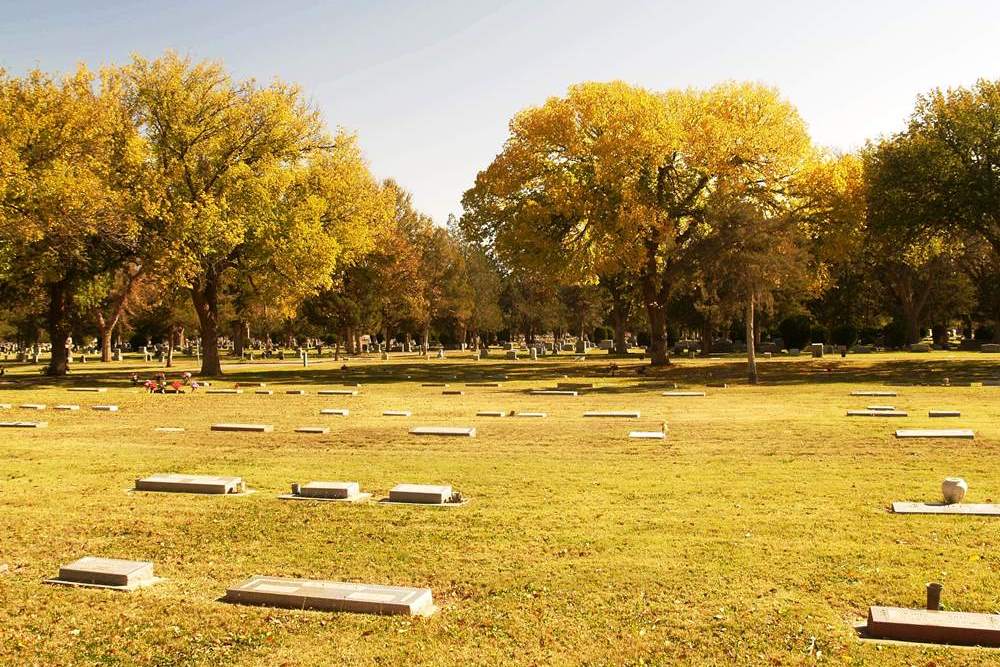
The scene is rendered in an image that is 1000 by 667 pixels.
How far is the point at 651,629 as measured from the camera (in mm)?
6770

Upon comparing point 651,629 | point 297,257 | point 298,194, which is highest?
point 298,194

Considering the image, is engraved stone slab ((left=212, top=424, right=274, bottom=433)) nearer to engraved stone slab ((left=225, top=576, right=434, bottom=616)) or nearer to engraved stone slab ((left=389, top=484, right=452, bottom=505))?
engraved stone slab ((left=389, top=484, right=452, bottom=505))

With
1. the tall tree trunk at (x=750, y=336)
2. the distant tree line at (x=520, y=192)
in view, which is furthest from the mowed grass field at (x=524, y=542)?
the distant tree line at (x=520, y=192)

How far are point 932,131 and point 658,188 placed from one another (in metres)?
13.2

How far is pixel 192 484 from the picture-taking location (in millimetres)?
12383

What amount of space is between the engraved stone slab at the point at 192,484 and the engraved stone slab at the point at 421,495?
2551 millimetres

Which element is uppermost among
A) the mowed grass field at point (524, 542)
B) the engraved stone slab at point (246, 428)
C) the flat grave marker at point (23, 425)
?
the flat grave marker at point (23, 425)

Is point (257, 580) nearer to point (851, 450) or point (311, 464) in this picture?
point (311, 464)

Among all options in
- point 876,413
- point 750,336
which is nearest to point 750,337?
point 750,336

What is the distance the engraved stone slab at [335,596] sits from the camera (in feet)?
23.7

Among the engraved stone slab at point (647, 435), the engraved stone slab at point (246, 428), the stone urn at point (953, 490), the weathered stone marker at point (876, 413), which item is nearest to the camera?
the stone urn at point (953, 490)

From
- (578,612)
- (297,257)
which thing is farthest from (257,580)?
(297,257)

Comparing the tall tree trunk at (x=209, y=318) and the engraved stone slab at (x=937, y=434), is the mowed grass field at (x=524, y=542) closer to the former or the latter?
the engraved stone slab at (x=937, y=434)

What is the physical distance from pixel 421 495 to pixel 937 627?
6.67 m
